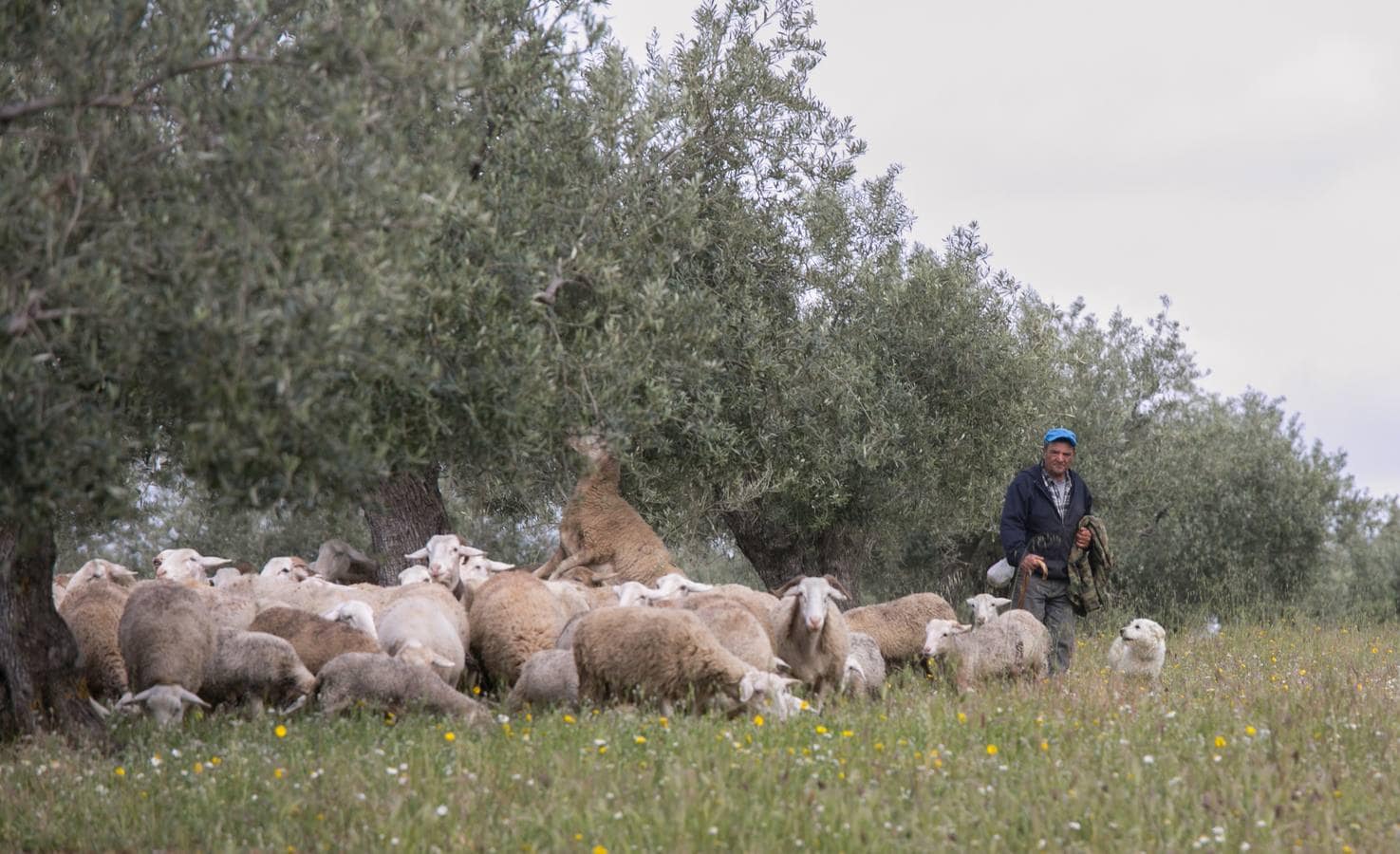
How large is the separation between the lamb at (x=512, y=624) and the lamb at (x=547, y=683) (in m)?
1.09

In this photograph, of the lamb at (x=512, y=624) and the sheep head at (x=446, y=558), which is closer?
the lamb at (x=512, y=624)

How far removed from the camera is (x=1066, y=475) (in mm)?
14898

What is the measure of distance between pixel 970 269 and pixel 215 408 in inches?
608

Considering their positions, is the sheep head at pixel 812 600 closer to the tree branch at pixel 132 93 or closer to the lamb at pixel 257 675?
the lamb at pixel 257 675

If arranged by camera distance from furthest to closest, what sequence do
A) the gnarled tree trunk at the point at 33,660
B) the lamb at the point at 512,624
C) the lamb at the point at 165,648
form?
1. the lamb at the point at 512,624
2. the lamb at the point at 165,648
3. the gnarled tree trunk at the point at 33,660

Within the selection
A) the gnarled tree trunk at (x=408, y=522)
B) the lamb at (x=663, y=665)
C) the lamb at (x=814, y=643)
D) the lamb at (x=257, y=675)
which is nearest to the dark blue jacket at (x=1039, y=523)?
the lamb at (x=814, y=643)

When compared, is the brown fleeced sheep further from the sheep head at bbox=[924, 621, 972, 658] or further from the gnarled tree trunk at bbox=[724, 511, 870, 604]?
the gnarled tree trunk at bbox=[724, 511, 870, 604]

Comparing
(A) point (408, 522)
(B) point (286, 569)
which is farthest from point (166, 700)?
(B) point (286, 569)

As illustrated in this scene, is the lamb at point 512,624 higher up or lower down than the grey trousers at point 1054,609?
lower down

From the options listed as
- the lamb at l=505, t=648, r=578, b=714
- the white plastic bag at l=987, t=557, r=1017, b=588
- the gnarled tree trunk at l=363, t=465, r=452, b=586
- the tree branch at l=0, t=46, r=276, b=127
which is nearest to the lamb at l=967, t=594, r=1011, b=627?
the white plastic bag at l=987, t=557, r=1017, b=588

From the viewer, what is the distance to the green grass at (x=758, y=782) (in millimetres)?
7633

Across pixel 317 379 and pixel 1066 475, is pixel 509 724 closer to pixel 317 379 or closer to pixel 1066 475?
pixel 317 379

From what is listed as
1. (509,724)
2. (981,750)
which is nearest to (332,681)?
(509,724)

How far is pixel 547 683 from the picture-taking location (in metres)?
12.3
